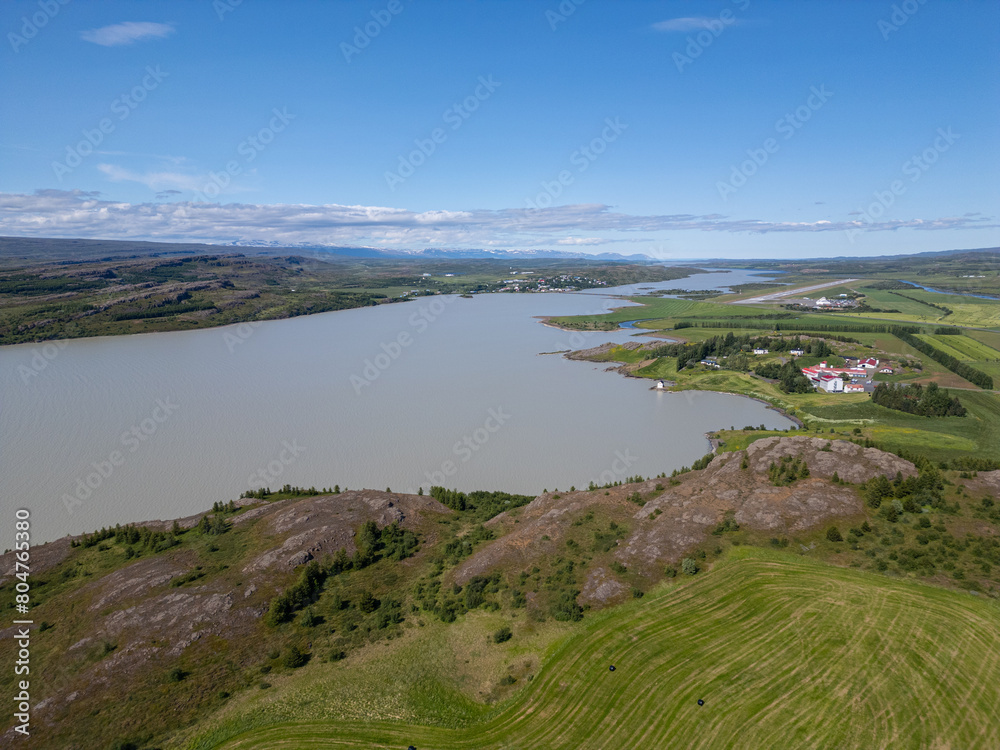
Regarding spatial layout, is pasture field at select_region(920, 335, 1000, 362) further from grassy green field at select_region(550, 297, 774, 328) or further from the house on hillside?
grassy green field at select_region(550, 297, 774, 328)

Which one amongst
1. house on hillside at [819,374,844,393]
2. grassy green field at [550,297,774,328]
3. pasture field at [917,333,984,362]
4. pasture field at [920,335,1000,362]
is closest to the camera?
house on hillside at [819,374,844,393]

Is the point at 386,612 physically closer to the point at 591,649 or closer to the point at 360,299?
the point at 591,649

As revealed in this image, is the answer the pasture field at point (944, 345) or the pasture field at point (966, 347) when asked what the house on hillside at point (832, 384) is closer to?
the pasture field at point (944, 345)

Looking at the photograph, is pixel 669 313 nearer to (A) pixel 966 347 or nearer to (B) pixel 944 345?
(B) pixel 944 345

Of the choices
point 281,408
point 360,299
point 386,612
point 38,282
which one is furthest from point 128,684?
point 38,282

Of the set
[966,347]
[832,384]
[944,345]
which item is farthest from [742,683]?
[966,347]

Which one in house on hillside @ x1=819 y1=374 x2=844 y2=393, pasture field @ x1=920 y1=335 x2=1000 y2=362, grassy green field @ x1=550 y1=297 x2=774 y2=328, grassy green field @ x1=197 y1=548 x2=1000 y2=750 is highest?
grassy green field @ x1=550 y1=297 x2=774 y2=328

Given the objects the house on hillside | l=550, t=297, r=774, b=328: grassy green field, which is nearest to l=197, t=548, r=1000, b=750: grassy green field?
the house on hillside

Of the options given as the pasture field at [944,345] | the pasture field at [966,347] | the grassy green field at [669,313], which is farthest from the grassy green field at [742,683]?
the grassy green field at [669,313]
